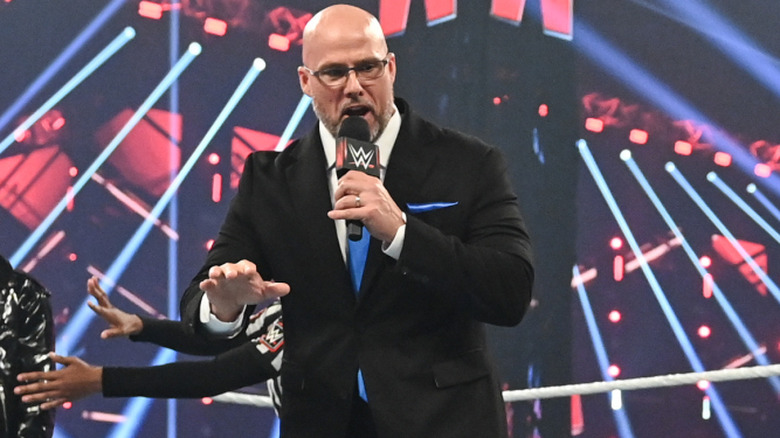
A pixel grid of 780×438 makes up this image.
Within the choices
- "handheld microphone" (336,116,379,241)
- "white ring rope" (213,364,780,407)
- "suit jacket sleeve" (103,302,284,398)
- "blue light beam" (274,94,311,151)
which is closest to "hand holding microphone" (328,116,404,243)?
"handheld microphone" (336,116,379,241)

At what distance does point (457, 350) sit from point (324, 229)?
256 millimetres

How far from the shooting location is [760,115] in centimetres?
400

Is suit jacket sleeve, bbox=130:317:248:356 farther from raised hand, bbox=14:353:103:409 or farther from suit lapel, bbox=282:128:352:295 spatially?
suit lapel, bbox=282:128:352:295

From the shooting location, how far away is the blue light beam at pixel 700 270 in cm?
404

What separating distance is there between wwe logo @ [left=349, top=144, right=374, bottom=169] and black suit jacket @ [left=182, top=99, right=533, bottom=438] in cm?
10

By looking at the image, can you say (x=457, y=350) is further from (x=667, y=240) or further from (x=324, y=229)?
(x=667, y=240)

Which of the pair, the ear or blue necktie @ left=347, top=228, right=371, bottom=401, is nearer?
blue necktie @ left=347, top=228, right=371, bottom=401

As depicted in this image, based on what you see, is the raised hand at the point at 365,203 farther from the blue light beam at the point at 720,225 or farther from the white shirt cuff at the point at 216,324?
the blue light beam at the point at 720,225

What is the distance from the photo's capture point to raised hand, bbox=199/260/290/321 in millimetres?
1303

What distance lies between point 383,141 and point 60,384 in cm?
105

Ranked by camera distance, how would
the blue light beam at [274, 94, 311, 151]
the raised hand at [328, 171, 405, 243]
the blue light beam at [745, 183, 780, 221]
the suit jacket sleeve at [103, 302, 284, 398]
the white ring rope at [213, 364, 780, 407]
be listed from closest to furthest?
the raised hand at [328, 171, 405, 243] → the suit jacket sleeve at [103, 302, 284, 398] → the white ring rope at [213, 364, 780, 407] → the blue light beam at [745, 183, 780, 221] → the blue light beam at [274, 94, 311, 151]

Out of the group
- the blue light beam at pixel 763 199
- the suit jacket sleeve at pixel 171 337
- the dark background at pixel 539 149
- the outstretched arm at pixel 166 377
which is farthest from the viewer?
the blue light beam at pixel 763 199

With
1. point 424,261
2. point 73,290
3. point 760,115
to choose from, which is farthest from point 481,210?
point 760,115

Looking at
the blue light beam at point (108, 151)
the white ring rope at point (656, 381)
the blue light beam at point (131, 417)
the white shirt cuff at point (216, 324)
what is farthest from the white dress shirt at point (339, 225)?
the blue light beam at point (131, 417)
